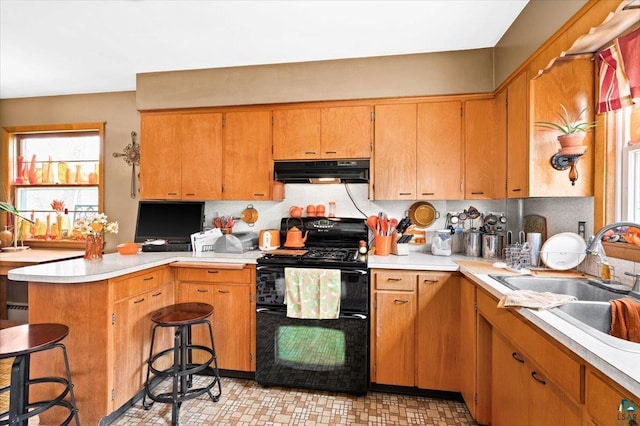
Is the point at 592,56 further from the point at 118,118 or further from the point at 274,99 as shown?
the point at 118,118

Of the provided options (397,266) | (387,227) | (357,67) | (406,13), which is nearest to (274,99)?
(357,67)

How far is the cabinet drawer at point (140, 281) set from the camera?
6.93 feet

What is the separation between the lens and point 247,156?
3039 mm

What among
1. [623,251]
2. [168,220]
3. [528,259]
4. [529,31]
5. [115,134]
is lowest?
[528,259]

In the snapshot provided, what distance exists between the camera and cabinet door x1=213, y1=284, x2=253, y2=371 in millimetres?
2588

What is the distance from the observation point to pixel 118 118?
372 centimetres

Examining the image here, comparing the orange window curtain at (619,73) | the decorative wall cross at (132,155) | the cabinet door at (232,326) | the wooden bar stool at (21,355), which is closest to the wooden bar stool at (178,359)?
the cabinet door at (232,326)

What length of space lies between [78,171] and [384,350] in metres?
3.90

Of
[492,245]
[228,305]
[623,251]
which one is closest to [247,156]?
[228,305]

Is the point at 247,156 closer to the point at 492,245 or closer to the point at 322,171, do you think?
the point at 322,171

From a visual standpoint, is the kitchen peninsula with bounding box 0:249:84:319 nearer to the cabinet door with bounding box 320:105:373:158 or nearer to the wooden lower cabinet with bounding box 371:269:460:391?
the cabinet door with bounding box 320:105:373:158

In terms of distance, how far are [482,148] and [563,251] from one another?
3.38 ft

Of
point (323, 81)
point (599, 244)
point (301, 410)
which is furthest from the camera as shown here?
point (323, 81)

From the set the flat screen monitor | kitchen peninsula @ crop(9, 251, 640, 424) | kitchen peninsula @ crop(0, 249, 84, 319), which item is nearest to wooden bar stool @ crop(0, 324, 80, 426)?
kitchen peninsula @ crop(9, 251, 640, 424)
